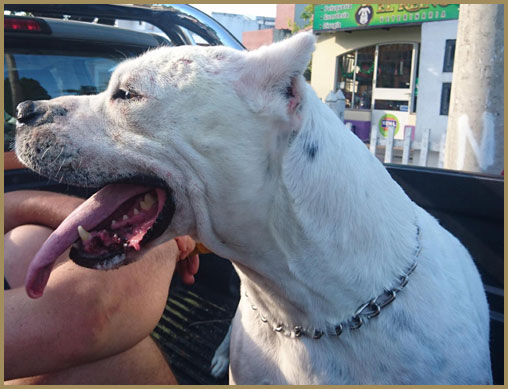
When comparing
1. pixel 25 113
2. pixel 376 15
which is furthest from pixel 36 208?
pixel 376 15

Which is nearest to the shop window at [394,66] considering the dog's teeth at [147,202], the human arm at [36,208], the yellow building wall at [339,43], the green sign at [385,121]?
the yellow building wall at [339,43]

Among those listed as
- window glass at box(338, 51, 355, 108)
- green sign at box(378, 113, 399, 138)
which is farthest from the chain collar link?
window glass at box(338, 51, 355, 108)

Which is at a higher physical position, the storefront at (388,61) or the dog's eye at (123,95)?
the storefront at (388,61)

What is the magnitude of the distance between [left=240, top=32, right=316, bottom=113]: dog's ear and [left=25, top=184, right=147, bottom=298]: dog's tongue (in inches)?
21.9

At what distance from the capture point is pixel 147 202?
5.92ft

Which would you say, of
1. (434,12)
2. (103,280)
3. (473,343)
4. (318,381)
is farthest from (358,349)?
(434,12)

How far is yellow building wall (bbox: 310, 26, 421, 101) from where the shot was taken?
1506 centimetres

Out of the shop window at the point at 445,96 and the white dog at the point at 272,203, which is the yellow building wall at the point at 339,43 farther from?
the white dog at the point at 272,203

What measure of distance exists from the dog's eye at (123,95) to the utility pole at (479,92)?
8.72 ft

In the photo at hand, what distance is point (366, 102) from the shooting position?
16.9 meters

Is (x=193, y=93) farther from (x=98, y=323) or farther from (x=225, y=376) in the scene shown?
(x=225, y=376)

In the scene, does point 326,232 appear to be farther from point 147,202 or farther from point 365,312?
point 147,202

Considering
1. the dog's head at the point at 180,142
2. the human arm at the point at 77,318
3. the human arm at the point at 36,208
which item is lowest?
the human arm at the point at 77,318

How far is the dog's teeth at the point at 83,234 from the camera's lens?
1.69 m
